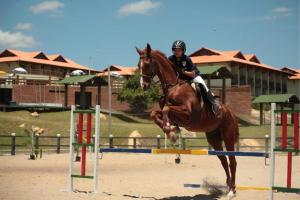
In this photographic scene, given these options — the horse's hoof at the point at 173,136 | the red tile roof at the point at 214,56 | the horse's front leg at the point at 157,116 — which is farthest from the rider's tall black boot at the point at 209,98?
the red tile roof at the point at 214,56

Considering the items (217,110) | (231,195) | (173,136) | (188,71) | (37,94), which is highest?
(37,94)

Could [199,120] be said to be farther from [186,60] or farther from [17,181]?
[17,181]

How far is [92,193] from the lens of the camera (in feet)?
31.8

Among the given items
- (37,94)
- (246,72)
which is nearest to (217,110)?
(37,94)

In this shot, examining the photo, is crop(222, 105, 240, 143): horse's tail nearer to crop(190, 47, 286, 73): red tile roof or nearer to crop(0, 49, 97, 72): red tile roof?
crop(190, 47, 286, 73): red tile roof

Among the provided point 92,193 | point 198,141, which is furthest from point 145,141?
point 92,193

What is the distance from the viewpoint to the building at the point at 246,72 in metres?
64.5

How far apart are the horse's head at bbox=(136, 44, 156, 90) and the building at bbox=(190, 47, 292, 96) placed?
51.9m

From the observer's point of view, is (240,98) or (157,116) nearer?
(157,116)

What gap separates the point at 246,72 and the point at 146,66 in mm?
60225

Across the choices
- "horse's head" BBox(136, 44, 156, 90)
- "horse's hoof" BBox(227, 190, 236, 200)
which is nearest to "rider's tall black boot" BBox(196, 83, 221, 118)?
"horse's head" BBox(136, 44, 156, 90)

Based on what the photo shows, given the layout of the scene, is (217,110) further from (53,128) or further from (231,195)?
(53,128)

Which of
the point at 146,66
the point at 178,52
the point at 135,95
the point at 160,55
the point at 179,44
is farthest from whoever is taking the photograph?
the point at 135,95

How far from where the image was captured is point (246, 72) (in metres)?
66.7
